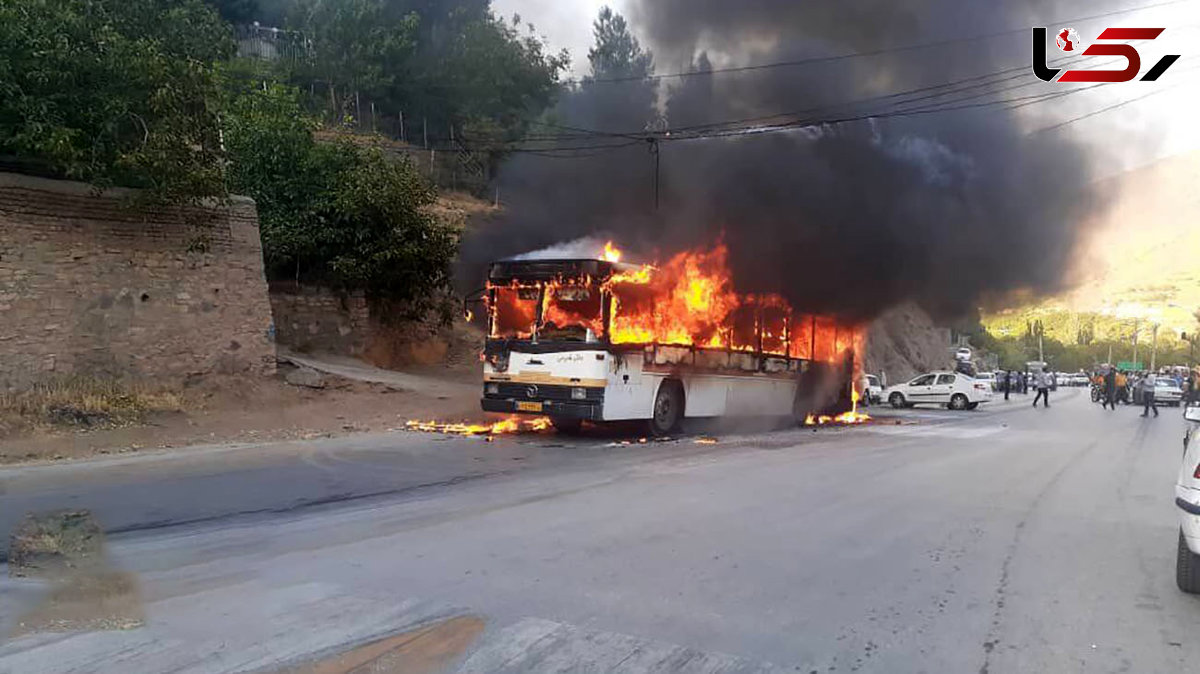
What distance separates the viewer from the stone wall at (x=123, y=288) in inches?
445

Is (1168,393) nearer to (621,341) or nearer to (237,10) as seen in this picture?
(621,341)

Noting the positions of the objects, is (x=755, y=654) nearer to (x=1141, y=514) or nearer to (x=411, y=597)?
(x=411, y=597)

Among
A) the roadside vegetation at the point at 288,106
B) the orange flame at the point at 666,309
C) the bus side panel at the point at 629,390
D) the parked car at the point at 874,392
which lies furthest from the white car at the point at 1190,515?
the parked car at the point at 874,392

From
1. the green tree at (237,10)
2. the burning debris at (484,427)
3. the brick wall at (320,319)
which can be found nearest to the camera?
the burning debris at (484,427)

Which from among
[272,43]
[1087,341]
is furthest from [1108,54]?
[1087,341]

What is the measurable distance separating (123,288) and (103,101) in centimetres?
270

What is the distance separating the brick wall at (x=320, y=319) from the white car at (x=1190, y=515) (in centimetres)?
1685

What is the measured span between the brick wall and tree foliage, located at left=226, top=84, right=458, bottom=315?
40 centimetres

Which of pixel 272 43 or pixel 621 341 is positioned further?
pixel 272 43

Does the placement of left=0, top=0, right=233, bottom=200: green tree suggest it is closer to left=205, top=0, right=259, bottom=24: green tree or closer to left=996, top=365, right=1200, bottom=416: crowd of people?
left=996, top=365, right=1200, bottom=416: crowd of people

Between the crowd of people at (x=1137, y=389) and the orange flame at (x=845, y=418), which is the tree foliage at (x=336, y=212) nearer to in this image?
the orange flame at (x=845, y=418)

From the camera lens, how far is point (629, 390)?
497 inches

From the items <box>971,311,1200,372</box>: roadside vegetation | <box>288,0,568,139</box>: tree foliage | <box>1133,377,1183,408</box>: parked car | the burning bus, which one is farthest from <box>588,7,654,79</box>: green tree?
<box>971,311,1200,372</box>: roadside vegetation

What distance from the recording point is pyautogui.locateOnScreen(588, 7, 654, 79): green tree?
24.3 m
